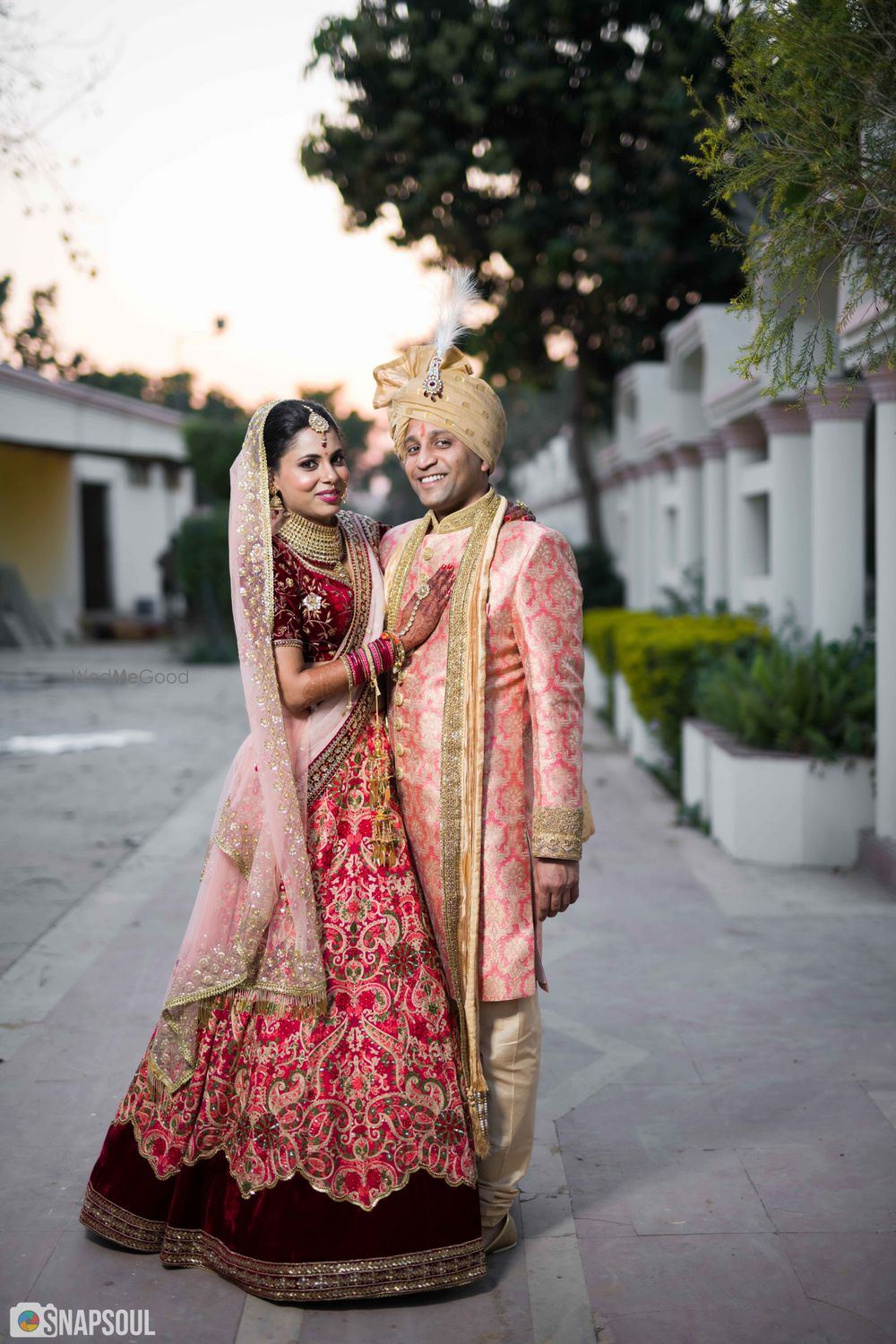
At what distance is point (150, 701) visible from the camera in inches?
666

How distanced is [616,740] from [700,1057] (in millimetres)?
8533

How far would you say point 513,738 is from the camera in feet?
10.0

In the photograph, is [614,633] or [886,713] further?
[614,633]

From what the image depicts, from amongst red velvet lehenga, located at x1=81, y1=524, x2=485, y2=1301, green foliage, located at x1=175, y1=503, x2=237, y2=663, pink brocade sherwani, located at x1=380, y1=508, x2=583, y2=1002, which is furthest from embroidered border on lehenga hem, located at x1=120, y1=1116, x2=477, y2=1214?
green foliage, located at x1=175, y1=503, x2=237, y2=663

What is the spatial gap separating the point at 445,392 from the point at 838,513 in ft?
17.5

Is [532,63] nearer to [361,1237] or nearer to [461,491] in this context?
[461,491]

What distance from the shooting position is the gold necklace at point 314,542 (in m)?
3.01

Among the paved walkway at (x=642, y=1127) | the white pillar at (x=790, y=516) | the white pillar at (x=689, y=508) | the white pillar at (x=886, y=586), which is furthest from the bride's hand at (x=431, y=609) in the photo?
the white pillar at (x=689, y=508)

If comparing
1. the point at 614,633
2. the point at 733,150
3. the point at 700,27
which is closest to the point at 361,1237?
the point at 733,150

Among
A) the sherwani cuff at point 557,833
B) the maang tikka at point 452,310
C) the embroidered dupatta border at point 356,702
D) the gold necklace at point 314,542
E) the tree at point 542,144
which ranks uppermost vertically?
the tree at point 542,144

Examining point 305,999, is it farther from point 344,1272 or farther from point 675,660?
point 675,660

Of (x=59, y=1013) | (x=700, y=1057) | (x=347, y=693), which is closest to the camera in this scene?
(x=347, y=693)

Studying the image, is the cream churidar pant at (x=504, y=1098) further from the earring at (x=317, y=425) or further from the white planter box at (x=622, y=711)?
the white planter box at (x=622, y=711)

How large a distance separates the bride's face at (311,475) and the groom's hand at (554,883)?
969 millimetres
